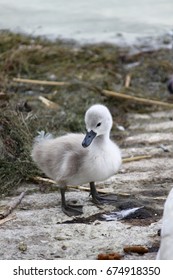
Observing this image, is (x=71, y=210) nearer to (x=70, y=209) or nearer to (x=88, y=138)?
(x=70, y=209)

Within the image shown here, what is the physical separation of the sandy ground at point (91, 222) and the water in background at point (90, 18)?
6218 millimetres

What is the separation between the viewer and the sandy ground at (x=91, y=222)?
183 inches

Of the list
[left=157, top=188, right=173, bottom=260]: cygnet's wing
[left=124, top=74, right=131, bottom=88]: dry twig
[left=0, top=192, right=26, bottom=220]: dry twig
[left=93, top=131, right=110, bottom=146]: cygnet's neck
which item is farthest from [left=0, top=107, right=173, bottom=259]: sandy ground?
[left=124, top=74, right=131, bottom=88]: dry twig

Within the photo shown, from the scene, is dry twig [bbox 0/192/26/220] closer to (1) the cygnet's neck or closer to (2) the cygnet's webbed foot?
(2) the cygnet's webbed foot

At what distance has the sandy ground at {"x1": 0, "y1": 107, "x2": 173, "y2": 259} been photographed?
466 cm

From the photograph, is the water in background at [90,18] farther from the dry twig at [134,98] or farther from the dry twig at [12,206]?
the dry twig at [12,206]

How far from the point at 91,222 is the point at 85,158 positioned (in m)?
0.52

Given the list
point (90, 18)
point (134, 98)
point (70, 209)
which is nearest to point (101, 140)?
point (70, 209)

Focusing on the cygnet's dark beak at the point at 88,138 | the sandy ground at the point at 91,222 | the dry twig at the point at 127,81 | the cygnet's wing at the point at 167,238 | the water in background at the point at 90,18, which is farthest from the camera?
the water in background at the point at 90,18

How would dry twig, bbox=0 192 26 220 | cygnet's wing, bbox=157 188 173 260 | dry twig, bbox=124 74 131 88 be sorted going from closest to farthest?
cygnet's wing, bbox=157 188 173 260 → dry twig, bbox=0 192 26 220 → dry twig, bbox=124 74 131 88

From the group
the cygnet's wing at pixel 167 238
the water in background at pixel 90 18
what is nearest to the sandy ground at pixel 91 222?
the cygnet's wing at pixel 167 238

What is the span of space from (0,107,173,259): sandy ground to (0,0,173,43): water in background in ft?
20.4

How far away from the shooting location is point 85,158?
5.47 metres
